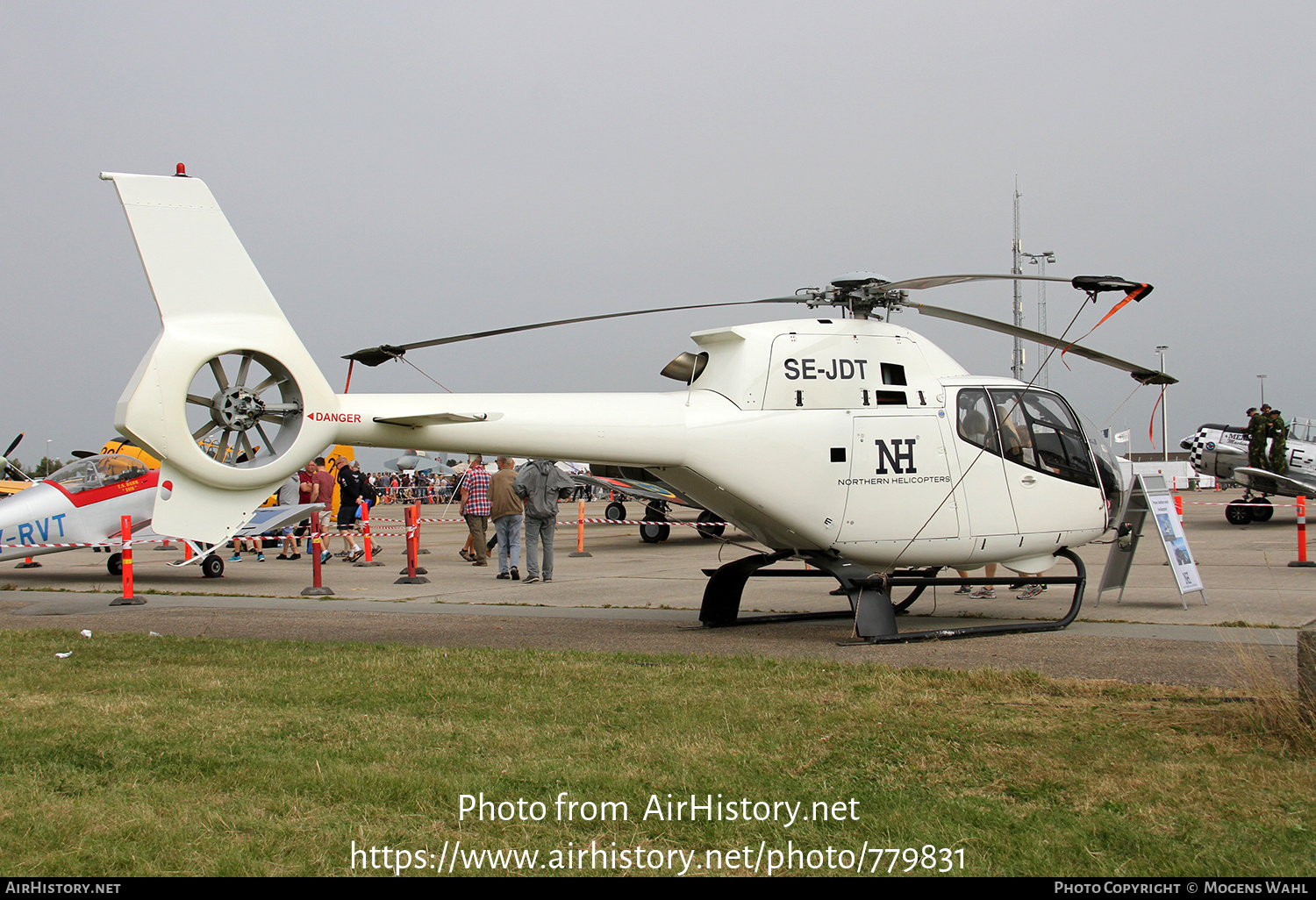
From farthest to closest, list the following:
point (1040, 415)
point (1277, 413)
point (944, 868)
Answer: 1. point (1277, 413)
2. point (1040, 415)
3. point (944, 868)

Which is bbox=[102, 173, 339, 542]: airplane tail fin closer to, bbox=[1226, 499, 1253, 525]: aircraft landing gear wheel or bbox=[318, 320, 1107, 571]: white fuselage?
bbox=[318, 320, 1107, 571]: white fuselage

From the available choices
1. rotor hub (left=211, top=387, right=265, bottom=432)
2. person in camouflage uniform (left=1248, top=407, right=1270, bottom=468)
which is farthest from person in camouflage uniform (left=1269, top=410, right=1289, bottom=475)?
rotor hub (left=211, top=387, right=265, bottom=432)

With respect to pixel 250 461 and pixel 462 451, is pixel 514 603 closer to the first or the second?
pixel 462 451

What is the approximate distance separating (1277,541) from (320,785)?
2111 cm

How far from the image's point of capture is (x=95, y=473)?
16.3 metres

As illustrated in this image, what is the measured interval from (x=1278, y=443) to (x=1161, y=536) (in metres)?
16.5

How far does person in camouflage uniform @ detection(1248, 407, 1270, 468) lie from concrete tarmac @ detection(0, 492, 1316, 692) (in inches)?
218

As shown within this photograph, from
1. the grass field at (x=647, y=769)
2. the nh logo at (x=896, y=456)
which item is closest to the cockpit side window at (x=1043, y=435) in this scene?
the nh logo at (x=896, y=456)

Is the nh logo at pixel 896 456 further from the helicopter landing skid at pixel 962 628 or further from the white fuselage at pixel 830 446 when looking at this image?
the helicopter landing skid at pixel 962 628

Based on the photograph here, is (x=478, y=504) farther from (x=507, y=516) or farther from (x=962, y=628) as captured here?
(x=962, y=628)

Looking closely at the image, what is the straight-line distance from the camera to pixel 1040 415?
Answer: 10047 mm

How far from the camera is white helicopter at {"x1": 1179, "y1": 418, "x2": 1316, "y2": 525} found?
24.6 meters
